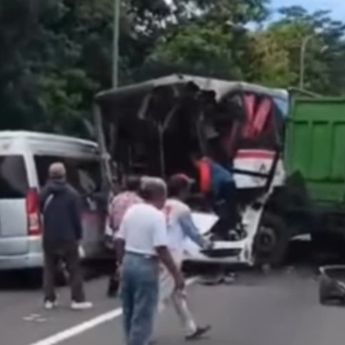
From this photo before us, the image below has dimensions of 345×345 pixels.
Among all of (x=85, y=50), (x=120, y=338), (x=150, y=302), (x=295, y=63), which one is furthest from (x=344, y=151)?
(x=295, y=63)

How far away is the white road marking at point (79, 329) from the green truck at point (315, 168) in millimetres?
5967

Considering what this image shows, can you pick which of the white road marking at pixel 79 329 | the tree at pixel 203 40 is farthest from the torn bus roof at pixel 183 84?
the tree at pixel 203 40

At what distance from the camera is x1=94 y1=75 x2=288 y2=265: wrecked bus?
22.6 meters

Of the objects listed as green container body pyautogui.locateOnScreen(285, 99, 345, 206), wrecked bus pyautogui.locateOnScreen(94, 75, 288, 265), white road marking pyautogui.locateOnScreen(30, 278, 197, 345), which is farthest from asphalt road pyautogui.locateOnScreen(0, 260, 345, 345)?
green container body pyautogui.locateOnScreen(285, 99, 345, 206)

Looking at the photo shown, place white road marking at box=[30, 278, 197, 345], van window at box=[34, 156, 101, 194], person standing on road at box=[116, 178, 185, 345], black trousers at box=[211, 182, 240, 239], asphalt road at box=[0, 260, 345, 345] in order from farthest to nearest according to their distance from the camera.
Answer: van window at box=[34, 156, 101, 194] → black trousers at box=[211, 182, 240, 239] → asphalt road at box=[0, 260, 345, 345] → white road marking at box=[30, 278, 197, 345] → person standing on road at box=[116, 178, 185, 345]

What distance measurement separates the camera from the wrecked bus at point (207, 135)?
22609 millimetres

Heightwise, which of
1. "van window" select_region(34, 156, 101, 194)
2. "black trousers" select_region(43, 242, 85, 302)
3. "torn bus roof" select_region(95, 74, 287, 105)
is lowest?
"black trousers" select_region(43, 242, 85, 302)

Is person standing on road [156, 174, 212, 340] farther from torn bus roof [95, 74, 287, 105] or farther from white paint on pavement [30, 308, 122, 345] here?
torn bus roof [95, 74, 287, 105]

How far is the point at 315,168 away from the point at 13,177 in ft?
17.0

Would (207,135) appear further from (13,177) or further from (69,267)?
(69,267)

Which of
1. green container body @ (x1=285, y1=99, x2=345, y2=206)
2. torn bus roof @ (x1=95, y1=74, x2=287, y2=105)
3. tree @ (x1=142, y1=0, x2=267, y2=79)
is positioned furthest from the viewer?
tree @ (x1=142, y1=0, x2=267, y2=79)

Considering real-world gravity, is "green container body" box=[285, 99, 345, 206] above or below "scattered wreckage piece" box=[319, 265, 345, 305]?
above

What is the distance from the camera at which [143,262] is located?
12.5 m

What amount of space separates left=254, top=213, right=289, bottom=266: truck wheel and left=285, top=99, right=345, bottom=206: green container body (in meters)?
0.69
